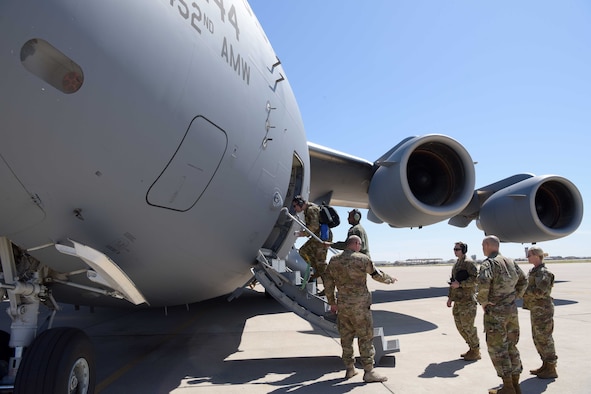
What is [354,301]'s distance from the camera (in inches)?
171

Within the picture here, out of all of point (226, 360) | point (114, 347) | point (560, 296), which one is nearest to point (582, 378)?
point (226, 360)

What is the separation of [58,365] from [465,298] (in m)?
4.34

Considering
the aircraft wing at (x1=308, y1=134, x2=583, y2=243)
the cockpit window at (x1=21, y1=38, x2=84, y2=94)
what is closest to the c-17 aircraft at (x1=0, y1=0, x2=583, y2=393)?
the cockpit window at (x1=21, y1=38, x2=84, y2=94)

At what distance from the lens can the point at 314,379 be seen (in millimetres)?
4246

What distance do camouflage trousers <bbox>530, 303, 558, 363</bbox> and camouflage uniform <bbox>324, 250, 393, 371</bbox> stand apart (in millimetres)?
1540

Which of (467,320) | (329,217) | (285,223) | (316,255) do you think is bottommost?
(467,320)

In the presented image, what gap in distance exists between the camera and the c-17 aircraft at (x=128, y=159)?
7.83 ft

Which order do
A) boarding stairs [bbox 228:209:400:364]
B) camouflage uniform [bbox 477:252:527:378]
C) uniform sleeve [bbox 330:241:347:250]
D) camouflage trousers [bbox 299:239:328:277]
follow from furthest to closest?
camouflage trousers [bbox 299:239:328:277] → uniform sleeve [bbox 330:241:347:250] → boarding stairs [bbox 228:209:400:364] → camouflage uniform [bbox 477:252:527:378]

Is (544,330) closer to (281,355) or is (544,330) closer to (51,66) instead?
(281,355)

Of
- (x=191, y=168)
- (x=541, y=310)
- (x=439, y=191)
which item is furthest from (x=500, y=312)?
(x=439, y=191)

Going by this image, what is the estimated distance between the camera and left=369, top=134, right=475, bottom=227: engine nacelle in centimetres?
721

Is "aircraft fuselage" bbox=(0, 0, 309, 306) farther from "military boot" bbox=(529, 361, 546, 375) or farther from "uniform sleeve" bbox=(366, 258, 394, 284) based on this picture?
"military boot" bbox=(529, 361, 546, 375)

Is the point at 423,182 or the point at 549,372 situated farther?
the point at 423,182

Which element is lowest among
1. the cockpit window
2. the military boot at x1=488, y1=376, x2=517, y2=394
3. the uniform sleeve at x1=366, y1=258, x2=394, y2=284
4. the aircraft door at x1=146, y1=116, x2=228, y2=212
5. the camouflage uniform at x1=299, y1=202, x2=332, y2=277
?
the military boot at x1=488, y1=376, x2=517, y2=394
